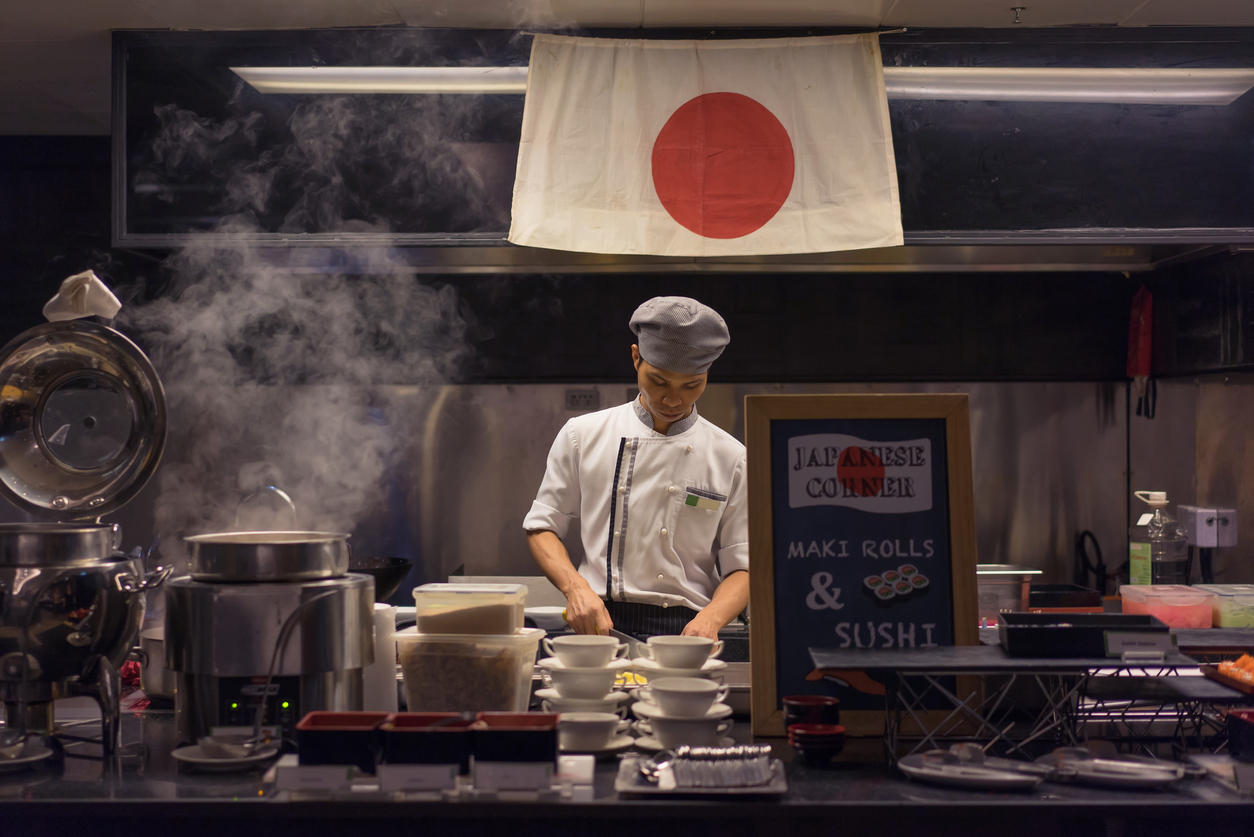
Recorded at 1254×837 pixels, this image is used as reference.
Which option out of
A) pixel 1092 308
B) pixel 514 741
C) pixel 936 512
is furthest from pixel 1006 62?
pixel 514 741

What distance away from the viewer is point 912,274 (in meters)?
4.24

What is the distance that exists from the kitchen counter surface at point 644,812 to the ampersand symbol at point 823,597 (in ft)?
0.96

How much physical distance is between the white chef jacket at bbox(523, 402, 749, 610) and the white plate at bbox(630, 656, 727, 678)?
1.00m

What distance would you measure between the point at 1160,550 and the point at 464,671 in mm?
3422

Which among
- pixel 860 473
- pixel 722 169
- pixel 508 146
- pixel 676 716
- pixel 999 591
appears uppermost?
pixel 508 146

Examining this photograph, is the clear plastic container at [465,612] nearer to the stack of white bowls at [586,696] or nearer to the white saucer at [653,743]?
the stack of white bowls at [586,696]

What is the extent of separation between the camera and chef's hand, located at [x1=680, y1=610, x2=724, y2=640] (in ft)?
6.72

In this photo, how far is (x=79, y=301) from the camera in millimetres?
1866

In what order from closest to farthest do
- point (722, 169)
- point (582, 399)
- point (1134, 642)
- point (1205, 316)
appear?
point (1134, 642) → point (722, 169) → point (1205, 316) → point (582, 399)

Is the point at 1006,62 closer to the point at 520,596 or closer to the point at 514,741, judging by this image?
the point at 520,596

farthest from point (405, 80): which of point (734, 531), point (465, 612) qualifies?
point (465, 612)

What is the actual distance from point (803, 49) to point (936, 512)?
214 centimetres

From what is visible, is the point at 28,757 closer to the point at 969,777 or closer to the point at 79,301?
the point at 79,301

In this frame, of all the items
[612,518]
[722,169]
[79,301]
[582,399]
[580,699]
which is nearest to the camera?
[580,699]
